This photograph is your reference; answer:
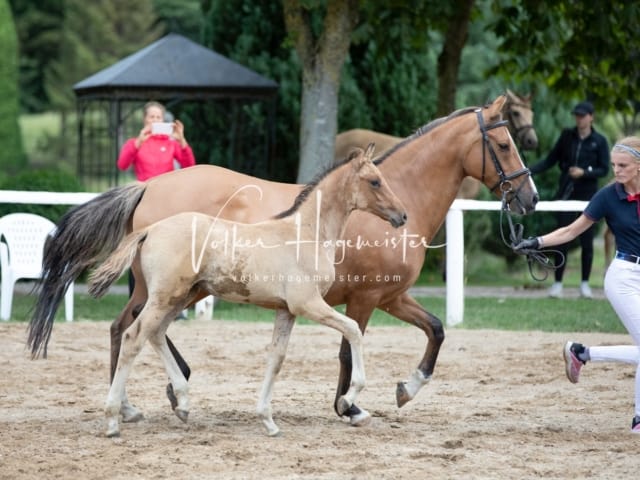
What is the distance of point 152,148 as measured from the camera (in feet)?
31.6

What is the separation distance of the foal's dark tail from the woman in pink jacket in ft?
8.97

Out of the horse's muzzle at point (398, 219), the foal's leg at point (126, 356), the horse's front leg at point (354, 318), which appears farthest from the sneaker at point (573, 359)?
the foal's leg at point (126, 356)

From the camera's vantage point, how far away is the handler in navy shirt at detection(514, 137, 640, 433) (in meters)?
6.17

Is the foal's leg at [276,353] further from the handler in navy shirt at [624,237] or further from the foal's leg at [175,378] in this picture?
the handler in navy shirt at [624,237]

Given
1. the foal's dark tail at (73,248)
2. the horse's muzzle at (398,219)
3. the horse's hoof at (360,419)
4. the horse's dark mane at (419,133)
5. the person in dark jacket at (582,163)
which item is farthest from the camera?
the person in dark jacket at (582,163)

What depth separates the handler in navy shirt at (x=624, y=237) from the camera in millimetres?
6172

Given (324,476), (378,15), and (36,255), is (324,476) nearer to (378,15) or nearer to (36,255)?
(36,255)

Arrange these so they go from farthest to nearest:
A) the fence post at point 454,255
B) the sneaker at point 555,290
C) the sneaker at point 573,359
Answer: the sneaker at point 555,290
the fence post at point 454,255
the sneaker at point 573,359

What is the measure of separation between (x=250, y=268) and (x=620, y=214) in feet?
7.20

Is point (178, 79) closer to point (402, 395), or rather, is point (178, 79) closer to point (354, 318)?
point (354, 318)

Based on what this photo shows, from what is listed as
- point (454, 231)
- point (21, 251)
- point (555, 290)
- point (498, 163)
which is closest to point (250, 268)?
point (498, 163)

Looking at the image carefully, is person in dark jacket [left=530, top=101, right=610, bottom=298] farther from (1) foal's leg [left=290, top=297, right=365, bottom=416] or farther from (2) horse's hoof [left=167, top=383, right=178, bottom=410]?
(1) foal's leg [left=290, top=297, right=365, bottom=416]

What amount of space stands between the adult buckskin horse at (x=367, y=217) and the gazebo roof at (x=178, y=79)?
7287 millimetres

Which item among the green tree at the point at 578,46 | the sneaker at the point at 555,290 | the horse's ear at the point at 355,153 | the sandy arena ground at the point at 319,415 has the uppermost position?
the green tree at the point at 578,46
